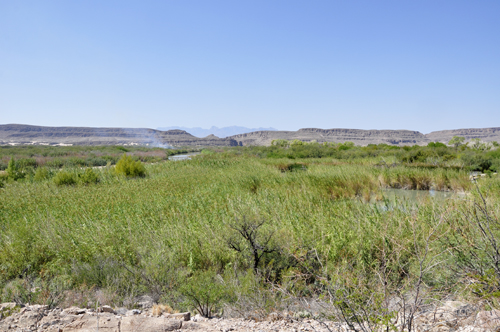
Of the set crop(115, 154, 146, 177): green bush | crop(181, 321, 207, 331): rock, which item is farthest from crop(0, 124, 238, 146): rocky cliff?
crop(181, 321, 207, 331): rock

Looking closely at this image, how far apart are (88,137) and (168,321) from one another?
412 ft

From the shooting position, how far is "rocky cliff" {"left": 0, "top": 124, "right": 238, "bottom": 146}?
98250mm

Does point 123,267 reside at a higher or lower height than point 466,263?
lower

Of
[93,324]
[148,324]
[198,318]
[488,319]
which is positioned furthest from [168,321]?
[488,319]

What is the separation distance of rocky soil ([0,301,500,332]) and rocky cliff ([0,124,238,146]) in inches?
3692

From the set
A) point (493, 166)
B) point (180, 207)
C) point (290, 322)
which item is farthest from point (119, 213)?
point (493, 166)

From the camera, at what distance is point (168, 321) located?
2.52 metres

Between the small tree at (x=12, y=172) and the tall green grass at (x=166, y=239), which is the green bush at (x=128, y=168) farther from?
the tall green grass at (x=166, y=239)

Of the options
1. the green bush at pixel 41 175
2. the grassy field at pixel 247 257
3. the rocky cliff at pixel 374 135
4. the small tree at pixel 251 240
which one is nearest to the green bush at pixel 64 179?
the green bush at pixel 41 175

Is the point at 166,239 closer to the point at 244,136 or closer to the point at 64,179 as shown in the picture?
the point at 64,179

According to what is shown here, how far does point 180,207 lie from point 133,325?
453 centimetres

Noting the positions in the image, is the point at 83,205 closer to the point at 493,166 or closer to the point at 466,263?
the point at 466,263

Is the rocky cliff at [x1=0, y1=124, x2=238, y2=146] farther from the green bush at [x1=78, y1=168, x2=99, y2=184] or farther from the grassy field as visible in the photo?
the grassy field

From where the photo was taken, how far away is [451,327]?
2.27 metres
